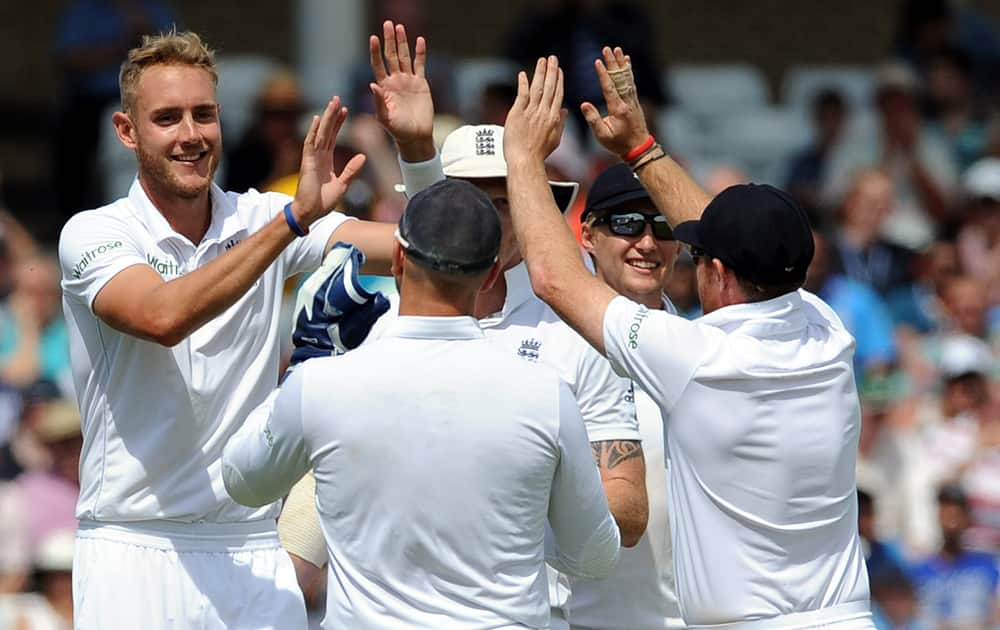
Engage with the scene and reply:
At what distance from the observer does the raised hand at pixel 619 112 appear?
204 inches

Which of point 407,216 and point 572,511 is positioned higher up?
point 407,216

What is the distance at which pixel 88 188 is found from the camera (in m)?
11.4

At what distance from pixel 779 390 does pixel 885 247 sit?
664cm

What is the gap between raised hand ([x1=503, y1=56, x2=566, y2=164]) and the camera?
493cm

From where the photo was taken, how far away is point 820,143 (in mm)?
12414

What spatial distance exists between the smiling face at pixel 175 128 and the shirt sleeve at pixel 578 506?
1253 mm

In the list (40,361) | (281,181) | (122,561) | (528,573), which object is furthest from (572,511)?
(40,361)

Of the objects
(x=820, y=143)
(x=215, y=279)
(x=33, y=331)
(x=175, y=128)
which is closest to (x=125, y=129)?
(x=175, y=128)

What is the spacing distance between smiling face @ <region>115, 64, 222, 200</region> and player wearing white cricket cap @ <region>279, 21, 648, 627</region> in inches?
18.8

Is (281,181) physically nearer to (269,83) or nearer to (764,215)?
(269,83)

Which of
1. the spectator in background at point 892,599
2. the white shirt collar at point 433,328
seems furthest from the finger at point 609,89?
the spectator in background at point 892,599

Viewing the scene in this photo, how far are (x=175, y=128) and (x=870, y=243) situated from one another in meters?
6.75

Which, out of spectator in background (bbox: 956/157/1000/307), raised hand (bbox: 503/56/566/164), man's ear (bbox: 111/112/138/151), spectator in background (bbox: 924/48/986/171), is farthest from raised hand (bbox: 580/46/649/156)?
spectator in background (bbox: 924/48/986/171)

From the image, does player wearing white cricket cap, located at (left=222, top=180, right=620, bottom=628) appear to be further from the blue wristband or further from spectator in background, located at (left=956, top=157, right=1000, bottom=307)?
spectator in background, located at (left=956, top=157, right=1000, bottom=307)
